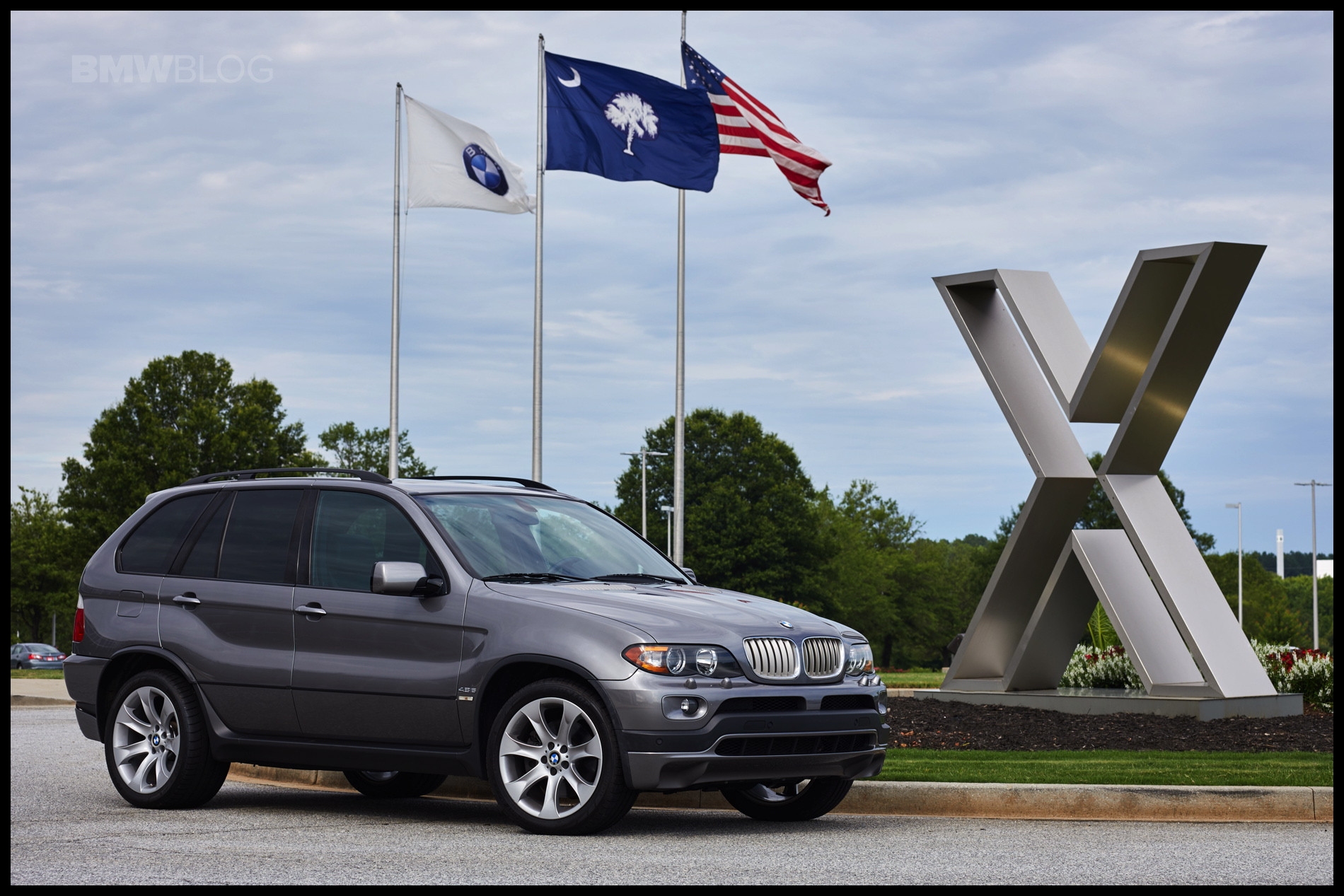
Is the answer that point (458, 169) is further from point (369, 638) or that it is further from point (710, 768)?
point (710, 768)

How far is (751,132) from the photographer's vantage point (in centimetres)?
2292

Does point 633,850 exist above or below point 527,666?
below

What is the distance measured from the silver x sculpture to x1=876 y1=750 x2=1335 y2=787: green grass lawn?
3100 millimetres

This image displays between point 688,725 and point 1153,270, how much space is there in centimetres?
898

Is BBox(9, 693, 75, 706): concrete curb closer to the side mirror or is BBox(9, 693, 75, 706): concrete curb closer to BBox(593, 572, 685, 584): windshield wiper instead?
BBox(593, 572, 685, 584): windshield wiper

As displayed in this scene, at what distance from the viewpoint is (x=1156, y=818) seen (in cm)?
893

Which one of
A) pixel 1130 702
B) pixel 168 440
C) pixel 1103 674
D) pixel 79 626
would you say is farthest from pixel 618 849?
pixel 168 440

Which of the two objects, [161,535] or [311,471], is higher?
[311,471]

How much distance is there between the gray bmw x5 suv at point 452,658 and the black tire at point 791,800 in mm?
13

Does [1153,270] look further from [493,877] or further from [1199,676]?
[493,877]

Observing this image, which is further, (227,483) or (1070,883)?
(227,483)

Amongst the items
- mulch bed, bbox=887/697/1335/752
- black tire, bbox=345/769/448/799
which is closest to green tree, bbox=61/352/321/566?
mulch bed, bbox=887/697/1335/752

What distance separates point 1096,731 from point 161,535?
8025mm

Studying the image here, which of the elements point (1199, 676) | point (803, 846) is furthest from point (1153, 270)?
point (803, 846)
